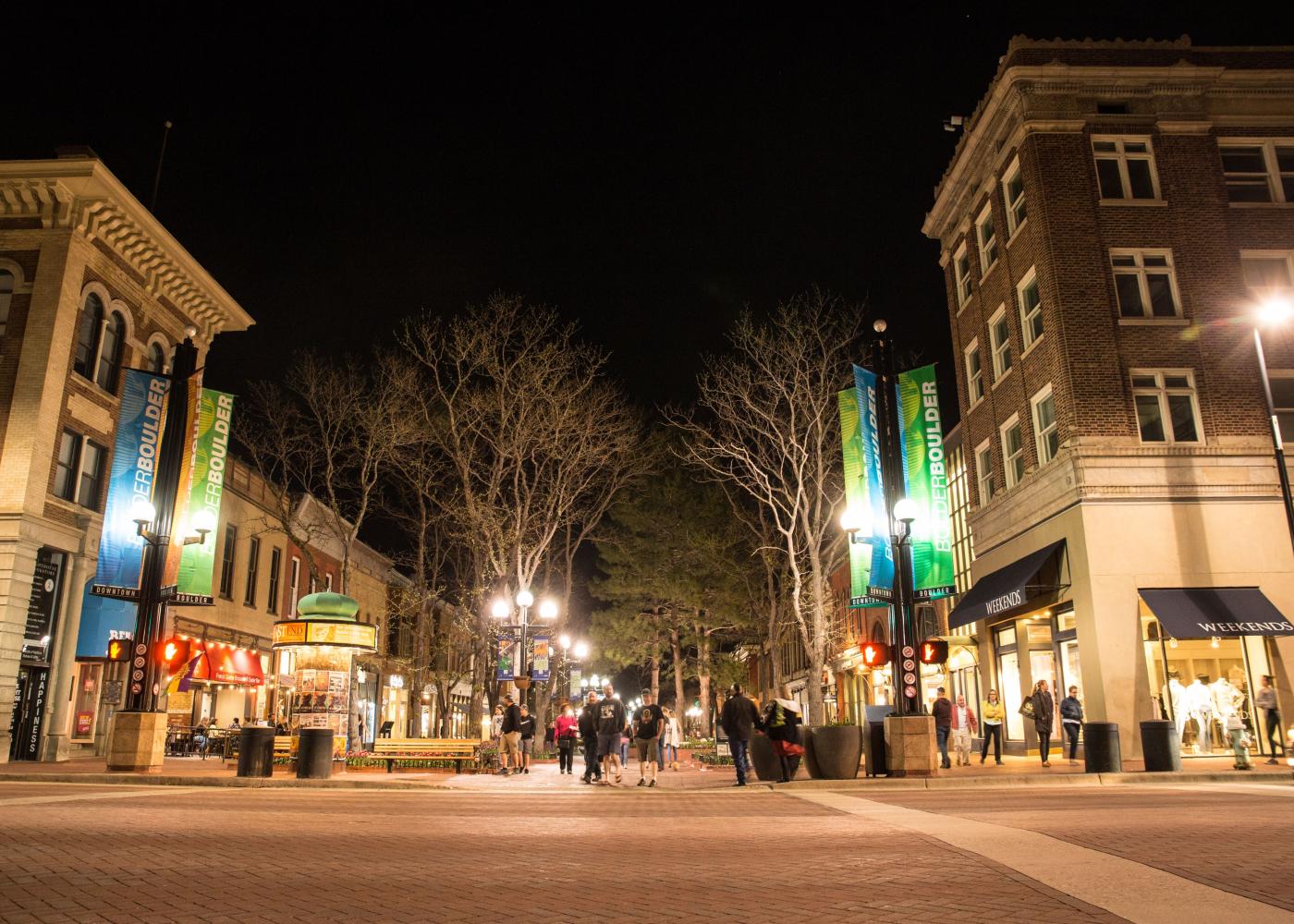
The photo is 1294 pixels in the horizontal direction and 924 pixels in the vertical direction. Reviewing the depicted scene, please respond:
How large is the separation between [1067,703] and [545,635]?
48.2 ft

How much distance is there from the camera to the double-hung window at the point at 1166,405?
23.6 m

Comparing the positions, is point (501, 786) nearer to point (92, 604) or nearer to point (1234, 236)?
point (92, 604)

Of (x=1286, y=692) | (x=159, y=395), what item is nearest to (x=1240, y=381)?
(x=1286, y=692)

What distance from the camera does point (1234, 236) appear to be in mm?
24844

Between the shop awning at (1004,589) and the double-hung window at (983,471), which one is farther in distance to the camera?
the double-hung window at (983,471)

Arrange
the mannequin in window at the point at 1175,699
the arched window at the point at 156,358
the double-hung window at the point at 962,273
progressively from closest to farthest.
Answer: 1. the mannequin in window at the point at 1175,699
2. the double-hung window at the point at 962,273
3. the arched window at the point at 156,358

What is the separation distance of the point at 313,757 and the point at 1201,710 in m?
18.7

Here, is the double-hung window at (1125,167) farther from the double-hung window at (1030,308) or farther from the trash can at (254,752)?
the trash can at (254,752)

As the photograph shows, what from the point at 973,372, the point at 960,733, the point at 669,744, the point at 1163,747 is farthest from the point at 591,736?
the point at 973,372

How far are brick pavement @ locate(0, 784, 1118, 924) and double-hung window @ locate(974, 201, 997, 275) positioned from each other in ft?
70.5

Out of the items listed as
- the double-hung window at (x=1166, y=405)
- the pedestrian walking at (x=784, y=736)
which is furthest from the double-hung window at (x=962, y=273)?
the pedestrian walking at (x=784, y=736)

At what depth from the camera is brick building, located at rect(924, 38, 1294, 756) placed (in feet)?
72.0

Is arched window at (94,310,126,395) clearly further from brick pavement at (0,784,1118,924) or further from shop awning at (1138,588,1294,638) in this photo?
shop awning at (1138,588,1294,638)

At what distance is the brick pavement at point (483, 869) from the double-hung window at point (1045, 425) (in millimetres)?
16160
